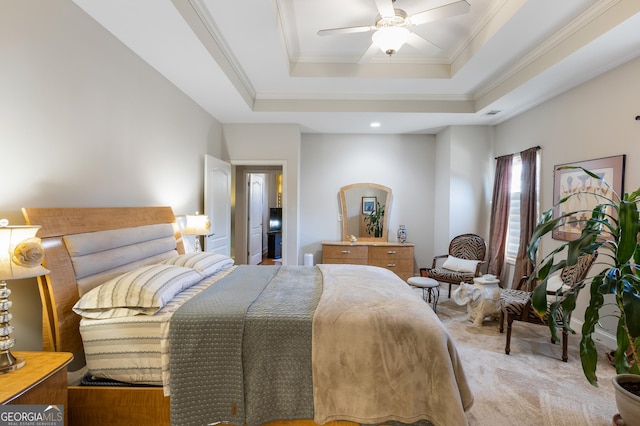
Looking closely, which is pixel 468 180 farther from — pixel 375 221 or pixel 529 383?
pixel 529 383

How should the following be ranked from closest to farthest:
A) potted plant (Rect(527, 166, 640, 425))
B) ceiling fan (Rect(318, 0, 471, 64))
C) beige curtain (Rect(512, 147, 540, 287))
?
potted plant (Rect(527, 166, 640, 425)) < ceiling fan (Rect(318, 0, 471, 64)) < beige curtain (Rect(512, 147, 540, 287))

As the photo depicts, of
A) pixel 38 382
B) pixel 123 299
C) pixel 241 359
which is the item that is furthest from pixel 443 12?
pixel 38 382

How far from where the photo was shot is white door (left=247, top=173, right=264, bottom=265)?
6.09 meters

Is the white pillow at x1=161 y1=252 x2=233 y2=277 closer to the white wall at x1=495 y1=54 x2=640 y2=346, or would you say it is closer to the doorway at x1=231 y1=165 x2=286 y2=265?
the doorway at x1=231 y1=165 x2=286 y2=265

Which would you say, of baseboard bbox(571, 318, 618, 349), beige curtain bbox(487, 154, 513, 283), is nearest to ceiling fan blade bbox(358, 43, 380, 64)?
beige curtain bbox(487, 154, 513, 283)

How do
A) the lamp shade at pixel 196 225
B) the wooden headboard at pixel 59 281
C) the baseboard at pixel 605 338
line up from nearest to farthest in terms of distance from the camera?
the wooden headboard at pixel 59 281, the baseboard at pixel 605 338, the lamp shade at pixel 196 225

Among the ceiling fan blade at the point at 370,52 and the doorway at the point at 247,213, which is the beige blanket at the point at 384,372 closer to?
the ceiling fan blade at the point at 370,52

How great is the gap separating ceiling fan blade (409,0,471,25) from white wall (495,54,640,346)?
1.78 metres

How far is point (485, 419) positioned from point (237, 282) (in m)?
1.89

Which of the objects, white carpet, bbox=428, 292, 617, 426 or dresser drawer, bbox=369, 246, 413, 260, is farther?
dresser drawer, bbox=369, 246, 413, 260

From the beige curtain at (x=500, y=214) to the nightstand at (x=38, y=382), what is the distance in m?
4.75

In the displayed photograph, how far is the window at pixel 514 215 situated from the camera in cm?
423

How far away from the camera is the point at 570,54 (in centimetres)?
259

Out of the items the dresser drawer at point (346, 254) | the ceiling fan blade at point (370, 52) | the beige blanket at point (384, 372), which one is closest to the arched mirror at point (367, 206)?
the dresser drawer at point (346, 254)
